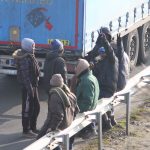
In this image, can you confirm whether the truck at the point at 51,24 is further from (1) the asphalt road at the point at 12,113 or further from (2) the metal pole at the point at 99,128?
(2) the metal pole at the point at 99,128

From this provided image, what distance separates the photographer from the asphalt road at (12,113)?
348 inches

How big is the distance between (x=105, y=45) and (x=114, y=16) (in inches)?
136

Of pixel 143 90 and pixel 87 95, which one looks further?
pixel 143 90

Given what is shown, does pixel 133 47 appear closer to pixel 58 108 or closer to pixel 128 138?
pixel 128 138

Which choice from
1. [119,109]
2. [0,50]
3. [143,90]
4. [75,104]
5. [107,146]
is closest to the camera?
[75,104]

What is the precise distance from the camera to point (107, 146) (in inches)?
336

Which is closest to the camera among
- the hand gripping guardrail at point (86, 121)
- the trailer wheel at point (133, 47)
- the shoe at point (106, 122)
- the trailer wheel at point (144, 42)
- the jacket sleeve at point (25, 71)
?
the hand gripping guardrail at point (86, 121)

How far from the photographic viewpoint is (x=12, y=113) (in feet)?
34.0

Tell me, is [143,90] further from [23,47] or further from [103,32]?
[23,47]

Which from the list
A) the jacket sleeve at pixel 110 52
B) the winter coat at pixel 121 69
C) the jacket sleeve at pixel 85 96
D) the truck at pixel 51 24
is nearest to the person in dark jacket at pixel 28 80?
the jacket sleeve at pixel 85 96

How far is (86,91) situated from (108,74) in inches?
43.2

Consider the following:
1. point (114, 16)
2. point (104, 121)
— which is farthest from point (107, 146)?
point (114, 16)

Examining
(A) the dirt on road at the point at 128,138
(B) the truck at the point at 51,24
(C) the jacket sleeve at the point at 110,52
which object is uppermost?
(B) the truck at the point at 51,24

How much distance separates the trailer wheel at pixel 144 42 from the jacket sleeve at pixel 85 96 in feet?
23.3
